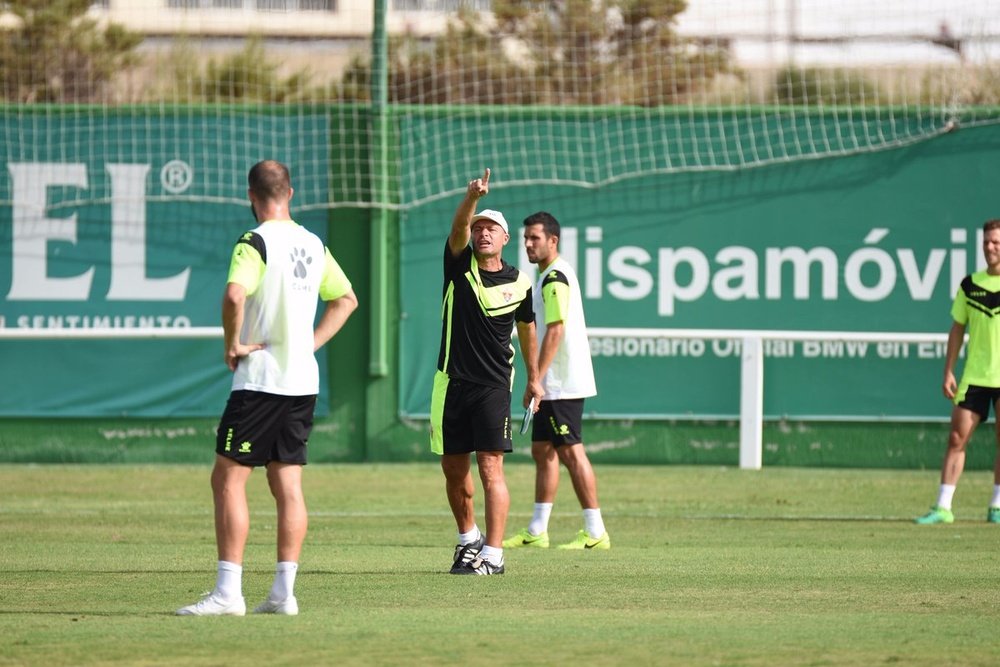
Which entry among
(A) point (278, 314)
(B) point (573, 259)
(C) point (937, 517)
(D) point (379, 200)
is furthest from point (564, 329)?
(D) point (379, 200)

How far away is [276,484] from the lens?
25.3ft

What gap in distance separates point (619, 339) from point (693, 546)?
278 inches

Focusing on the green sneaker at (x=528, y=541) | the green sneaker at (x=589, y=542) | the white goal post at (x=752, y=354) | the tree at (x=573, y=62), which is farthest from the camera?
the tree at (x=573, y=62)

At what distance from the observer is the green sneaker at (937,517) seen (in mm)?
12957

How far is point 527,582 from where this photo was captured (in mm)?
9180

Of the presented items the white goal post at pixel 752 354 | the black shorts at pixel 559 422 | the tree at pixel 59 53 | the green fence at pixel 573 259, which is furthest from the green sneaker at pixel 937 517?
the tree at pixel 59 53

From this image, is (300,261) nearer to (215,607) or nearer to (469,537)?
(215,607)

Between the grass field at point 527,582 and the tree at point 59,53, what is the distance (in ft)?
26.7

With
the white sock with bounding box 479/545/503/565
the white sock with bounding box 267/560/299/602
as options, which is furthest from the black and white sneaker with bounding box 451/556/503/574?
the white sock with bounding box 267/560/299/602

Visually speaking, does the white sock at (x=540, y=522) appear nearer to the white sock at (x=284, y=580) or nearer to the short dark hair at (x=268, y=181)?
the white sock at (x=284, y=580)

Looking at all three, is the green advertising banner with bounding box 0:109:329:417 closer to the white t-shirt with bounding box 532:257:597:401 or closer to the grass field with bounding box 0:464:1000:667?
the grass field with bounding box 0:464:1000:667

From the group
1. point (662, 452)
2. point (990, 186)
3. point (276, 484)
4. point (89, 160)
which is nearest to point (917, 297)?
point (990, 186)

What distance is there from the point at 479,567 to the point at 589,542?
1.86 meters

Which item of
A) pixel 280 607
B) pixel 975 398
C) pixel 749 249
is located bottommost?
pixel 280 607
